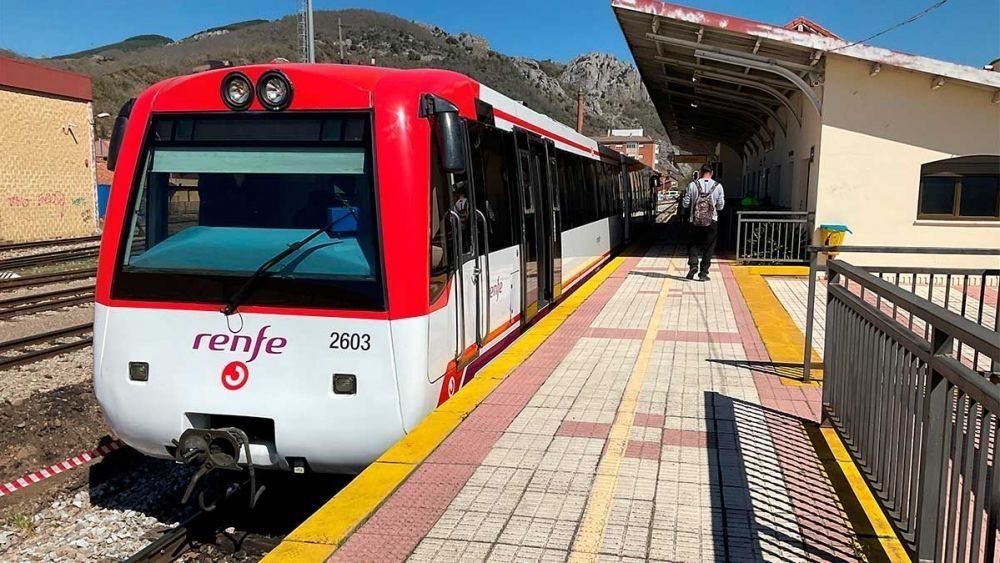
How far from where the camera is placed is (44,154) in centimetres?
2552

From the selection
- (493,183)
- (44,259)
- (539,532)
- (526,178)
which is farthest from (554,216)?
(44,259)

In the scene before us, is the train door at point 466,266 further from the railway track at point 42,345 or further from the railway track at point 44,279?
the railway track at point 44,279

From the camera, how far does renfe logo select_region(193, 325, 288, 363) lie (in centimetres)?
432

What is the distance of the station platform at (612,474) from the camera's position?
129 inches

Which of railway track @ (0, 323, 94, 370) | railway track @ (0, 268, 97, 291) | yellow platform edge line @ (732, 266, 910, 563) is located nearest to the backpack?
yellow platform edge line @ (732, 266, 910, 563)


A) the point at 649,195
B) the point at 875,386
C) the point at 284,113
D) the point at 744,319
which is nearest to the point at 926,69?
the point at 744,319

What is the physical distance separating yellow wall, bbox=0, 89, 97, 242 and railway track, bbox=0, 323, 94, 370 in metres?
16.7

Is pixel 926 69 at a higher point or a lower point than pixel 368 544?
higher

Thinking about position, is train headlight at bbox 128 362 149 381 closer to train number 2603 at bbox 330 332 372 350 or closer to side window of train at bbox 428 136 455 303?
train number 2603 at bbox 330 332 372 350

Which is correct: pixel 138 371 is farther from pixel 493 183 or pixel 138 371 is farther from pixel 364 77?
pixel 493 183

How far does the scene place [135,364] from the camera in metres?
4.45

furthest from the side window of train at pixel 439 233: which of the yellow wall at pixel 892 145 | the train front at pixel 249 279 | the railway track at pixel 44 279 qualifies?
the railway track at pixel 44 279

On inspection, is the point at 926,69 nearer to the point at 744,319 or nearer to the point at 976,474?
the point at 744,319

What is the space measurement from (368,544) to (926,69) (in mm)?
12773
